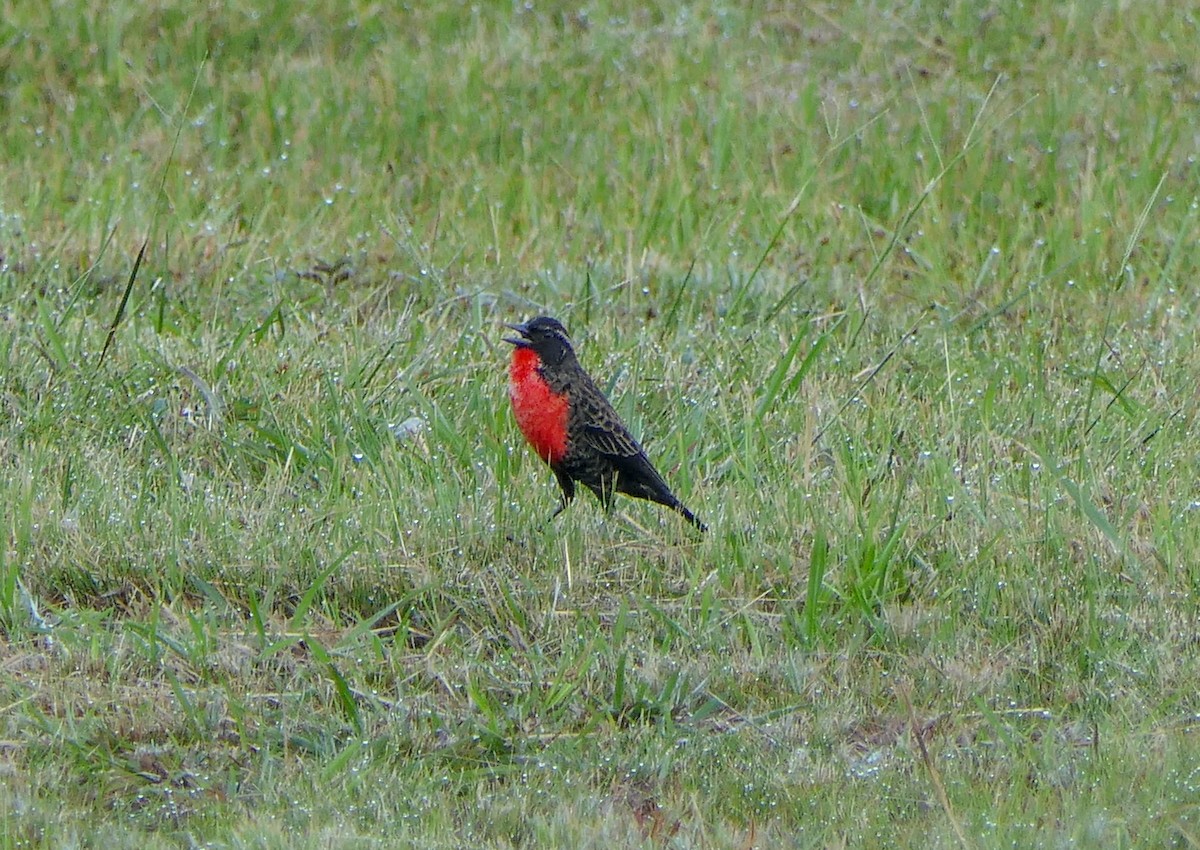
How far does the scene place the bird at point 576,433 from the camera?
18.1 ft

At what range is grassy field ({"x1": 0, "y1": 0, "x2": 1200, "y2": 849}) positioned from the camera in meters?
4.28

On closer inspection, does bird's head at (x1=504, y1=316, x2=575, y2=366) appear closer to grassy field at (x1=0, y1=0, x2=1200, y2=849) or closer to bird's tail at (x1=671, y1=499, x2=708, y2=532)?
grassy field at (x1=0, y1=0, x2=1200, y2=849)

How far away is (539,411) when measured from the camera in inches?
218

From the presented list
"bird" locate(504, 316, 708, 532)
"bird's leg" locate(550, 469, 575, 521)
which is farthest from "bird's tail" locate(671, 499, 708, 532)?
"bird's leg" locate(550, 469, 575, 521)

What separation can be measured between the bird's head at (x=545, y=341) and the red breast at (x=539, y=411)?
0.15ft

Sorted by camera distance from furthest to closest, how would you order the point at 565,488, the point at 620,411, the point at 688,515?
the point at 620,411 → the point at 565,488 → the point at 688,515

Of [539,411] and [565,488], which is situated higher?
[539,411]

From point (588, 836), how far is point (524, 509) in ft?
5.66

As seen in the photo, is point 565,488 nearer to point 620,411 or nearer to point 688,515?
point 688,515

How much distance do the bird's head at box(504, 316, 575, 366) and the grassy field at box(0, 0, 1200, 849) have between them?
406 mm

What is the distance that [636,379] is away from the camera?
6477mm

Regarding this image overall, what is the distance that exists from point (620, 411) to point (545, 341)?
0.69 meters

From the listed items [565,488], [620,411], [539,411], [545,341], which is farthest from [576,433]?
[620,411]

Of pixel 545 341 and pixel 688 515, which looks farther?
pixel 545 341
